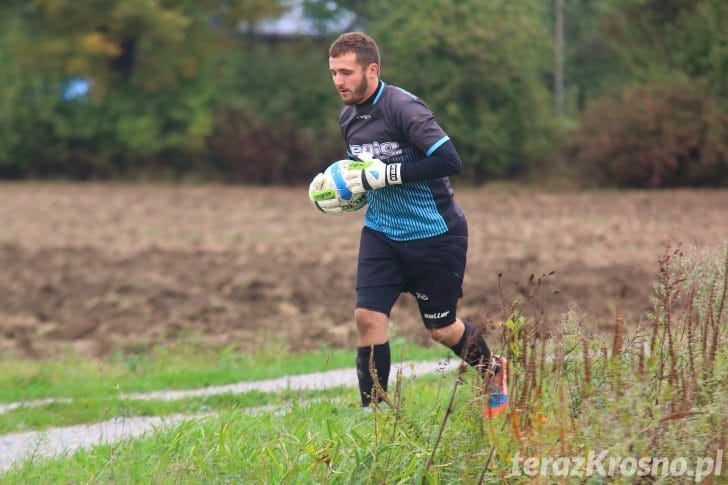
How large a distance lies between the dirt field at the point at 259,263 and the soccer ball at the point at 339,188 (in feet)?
4.05

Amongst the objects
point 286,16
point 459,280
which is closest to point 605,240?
point 459,280

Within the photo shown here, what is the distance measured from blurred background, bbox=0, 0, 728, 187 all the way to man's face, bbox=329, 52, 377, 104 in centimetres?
2718

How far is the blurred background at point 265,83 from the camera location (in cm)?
3544

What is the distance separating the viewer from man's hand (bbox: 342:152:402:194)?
238 inches

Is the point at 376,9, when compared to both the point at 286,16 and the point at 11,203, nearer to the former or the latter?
the point at 286,16

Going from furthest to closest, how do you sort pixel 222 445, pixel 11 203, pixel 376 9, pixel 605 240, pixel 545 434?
pixel 376 9, pixel 11 203, pixel 605 240, pixel 222 445, pixel 545 434

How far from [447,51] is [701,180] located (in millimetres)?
10193

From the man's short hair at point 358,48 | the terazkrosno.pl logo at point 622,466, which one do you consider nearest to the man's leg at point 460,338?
the man's short hair at point 358,48

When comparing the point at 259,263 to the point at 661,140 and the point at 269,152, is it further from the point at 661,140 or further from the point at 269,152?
the point at 269,152

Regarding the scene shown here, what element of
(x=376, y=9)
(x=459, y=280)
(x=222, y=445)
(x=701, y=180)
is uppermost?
(x=376, y=9)

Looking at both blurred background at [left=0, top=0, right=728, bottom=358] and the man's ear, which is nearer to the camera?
the man's ear

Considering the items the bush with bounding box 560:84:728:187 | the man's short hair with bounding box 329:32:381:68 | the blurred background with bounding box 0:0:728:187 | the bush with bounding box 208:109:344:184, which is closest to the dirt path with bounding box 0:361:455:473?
the man's short hair with bounding box 329:32:381:68

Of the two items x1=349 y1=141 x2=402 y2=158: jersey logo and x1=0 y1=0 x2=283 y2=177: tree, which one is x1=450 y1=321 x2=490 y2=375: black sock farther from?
x1=0 y1=0 x2=283 y2=177: tree

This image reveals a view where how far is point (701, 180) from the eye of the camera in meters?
30.2
